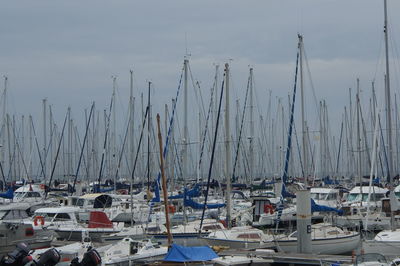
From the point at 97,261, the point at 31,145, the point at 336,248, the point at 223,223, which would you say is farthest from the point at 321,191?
the point at 31,145

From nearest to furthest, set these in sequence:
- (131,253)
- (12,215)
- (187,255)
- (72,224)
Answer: (187,255) < (131,253) < (12,215) < (72,224)

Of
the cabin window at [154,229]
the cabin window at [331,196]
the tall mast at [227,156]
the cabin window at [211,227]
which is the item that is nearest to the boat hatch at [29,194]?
the cabin window at [331,196]

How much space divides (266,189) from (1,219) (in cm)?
3814

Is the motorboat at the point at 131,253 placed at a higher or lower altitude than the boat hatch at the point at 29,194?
lower

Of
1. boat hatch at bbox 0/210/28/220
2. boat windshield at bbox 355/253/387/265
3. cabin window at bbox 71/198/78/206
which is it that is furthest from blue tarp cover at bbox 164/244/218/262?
cabin window at bbox 71/198/78/206

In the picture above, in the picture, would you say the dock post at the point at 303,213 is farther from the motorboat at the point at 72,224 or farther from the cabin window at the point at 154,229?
the motorboat at the point at 72,224

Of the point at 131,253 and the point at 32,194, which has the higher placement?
the point at 32,194

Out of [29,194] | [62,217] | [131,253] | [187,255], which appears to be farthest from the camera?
[29,194]

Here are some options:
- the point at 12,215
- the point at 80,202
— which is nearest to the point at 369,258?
the point at 12,215

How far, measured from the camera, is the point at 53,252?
24.3 metres

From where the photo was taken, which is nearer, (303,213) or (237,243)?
(303,213)

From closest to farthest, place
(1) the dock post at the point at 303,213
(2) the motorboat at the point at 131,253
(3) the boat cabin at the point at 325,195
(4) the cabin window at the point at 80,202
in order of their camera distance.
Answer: (1) the dock post at the point at 303,213 → (2) the motorboat at the point at 131,253 → (4) the cabin window at the point at 80,202 → (3) the boat cabin at the point at 325,195

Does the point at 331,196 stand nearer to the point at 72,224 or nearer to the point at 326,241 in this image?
the point at 326,241

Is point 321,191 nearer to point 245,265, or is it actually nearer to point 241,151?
point 241,151
